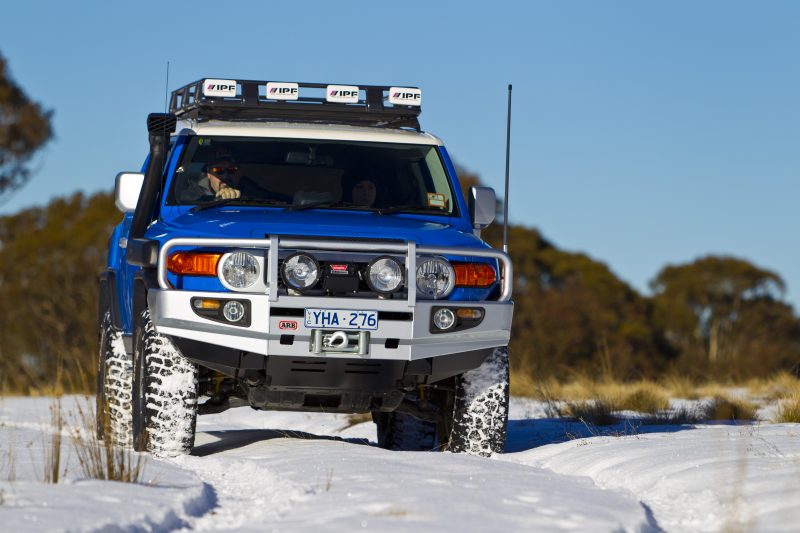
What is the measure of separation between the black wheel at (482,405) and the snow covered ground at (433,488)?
0.53ft

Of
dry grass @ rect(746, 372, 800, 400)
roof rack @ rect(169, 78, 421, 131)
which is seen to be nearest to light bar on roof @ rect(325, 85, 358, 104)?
roof rack @ rect(169, 78, 421, 131)

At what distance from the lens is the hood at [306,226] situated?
773 centimetres

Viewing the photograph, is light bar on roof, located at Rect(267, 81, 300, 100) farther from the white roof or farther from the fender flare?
the fender flare

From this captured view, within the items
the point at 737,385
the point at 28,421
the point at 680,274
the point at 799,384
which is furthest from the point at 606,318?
the point at 28,421

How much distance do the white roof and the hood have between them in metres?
0.73

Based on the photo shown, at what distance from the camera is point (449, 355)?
7.89 meters

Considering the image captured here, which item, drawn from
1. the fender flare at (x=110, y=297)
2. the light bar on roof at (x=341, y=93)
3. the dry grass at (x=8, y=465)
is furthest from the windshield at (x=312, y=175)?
the dry grass at (x=8, y=465)

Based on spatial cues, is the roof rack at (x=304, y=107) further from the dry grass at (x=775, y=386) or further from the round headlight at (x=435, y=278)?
the dry grass at (x=775, y=386)

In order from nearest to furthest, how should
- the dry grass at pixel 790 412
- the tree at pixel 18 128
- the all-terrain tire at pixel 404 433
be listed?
the all-terrain tire at pixel 404 433 < the dry grass at pixel 790 412 < the tree at pixel 18 128

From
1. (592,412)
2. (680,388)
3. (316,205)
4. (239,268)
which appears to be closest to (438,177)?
(316,205)

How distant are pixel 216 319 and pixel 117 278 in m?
2.35

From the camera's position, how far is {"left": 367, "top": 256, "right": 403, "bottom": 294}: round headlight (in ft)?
25.0

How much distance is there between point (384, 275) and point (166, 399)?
1.36 meters

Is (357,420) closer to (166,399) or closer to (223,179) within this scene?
(223,179)
